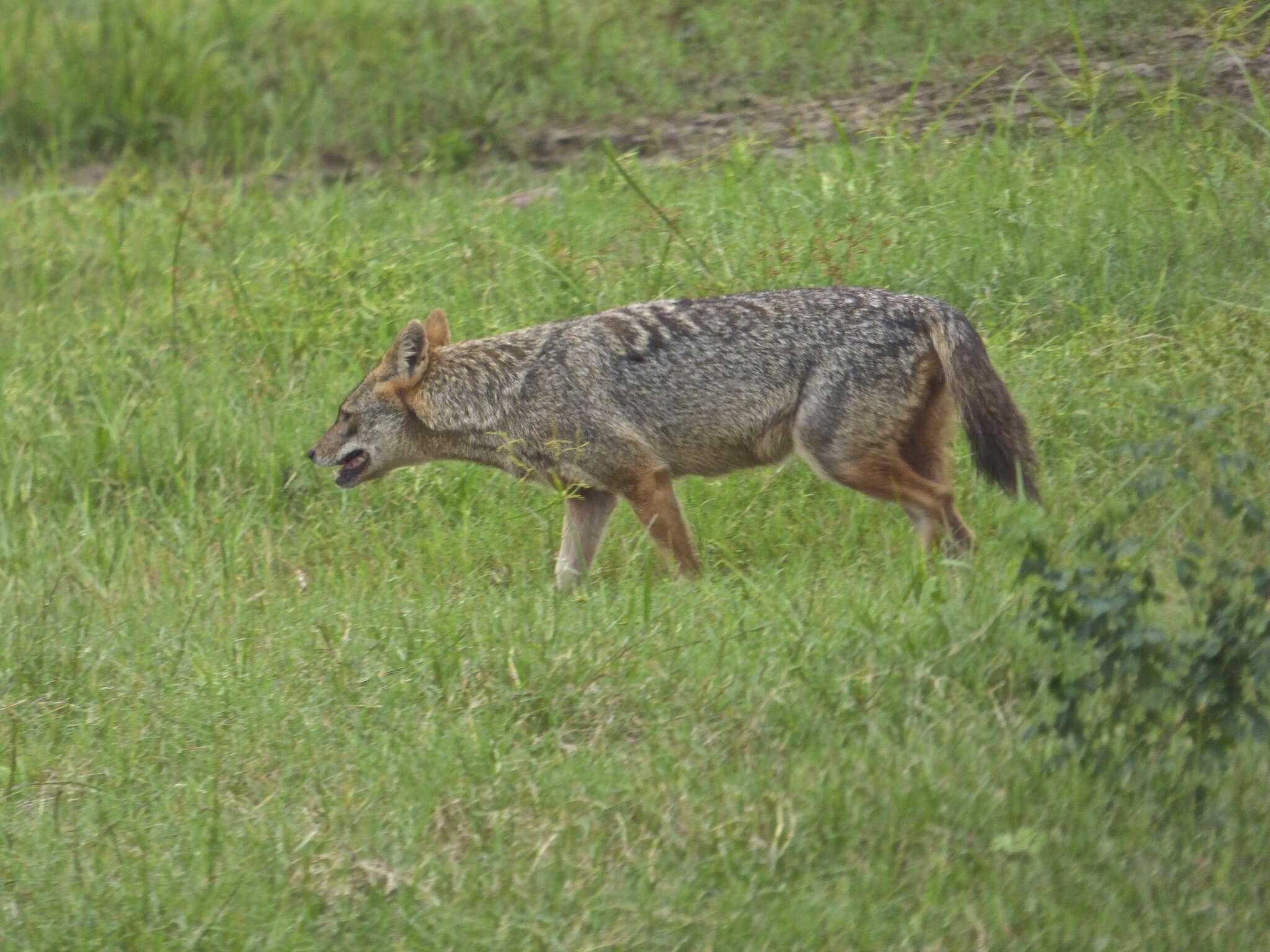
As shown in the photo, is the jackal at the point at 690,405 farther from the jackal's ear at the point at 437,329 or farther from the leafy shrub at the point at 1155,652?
the leafy shrub at the point at 1155,652

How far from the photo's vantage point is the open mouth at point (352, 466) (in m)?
6.99

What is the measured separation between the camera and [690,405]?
646 cm

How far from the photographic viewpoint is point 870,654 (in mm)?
4855

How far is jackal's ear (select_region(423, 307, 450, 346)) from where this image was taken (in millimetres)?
7207

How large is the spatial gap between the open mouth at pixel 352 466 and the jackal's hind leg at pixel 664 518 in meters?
1.22

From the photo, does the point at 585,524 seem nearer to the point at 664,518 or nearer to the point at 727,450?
the point at 664,518

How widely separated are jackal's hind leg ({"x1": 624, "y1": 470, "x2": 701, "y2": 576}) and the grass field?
12 centimetres

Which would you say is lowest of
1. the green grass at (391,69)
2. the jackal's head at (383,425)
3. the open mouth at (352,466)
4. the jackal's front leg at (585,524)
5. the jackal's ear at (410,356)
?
the jackal's front leg at (585,524)

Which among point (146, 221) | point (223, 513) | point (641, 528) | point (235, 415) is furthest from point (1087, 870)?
point (146, 221)

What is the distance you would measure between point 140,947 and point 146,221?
6927 millimetres

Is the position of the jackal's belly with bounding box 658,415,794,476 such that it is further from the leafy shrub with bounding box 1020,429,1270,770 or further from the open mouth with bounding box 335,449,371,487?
the leafy shrub with bounding box 1020,429,1270,770

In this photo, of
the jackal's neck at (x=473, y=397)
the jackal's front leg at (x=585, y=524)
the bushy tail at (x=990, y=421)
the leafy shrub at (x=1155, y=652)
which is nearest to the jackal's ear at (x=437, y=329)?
the jackal's neck at (x=473, y=397)

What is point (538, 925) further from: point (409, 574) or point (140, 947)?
point (409, 574)

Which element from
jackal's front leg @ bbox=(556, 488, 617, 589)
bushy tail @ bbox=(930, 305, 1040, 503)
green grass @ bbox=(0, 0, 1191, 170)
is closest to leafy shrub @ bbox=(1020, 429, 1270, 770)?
bushy tail @ bbox=(930, 305, 1040, 503)
